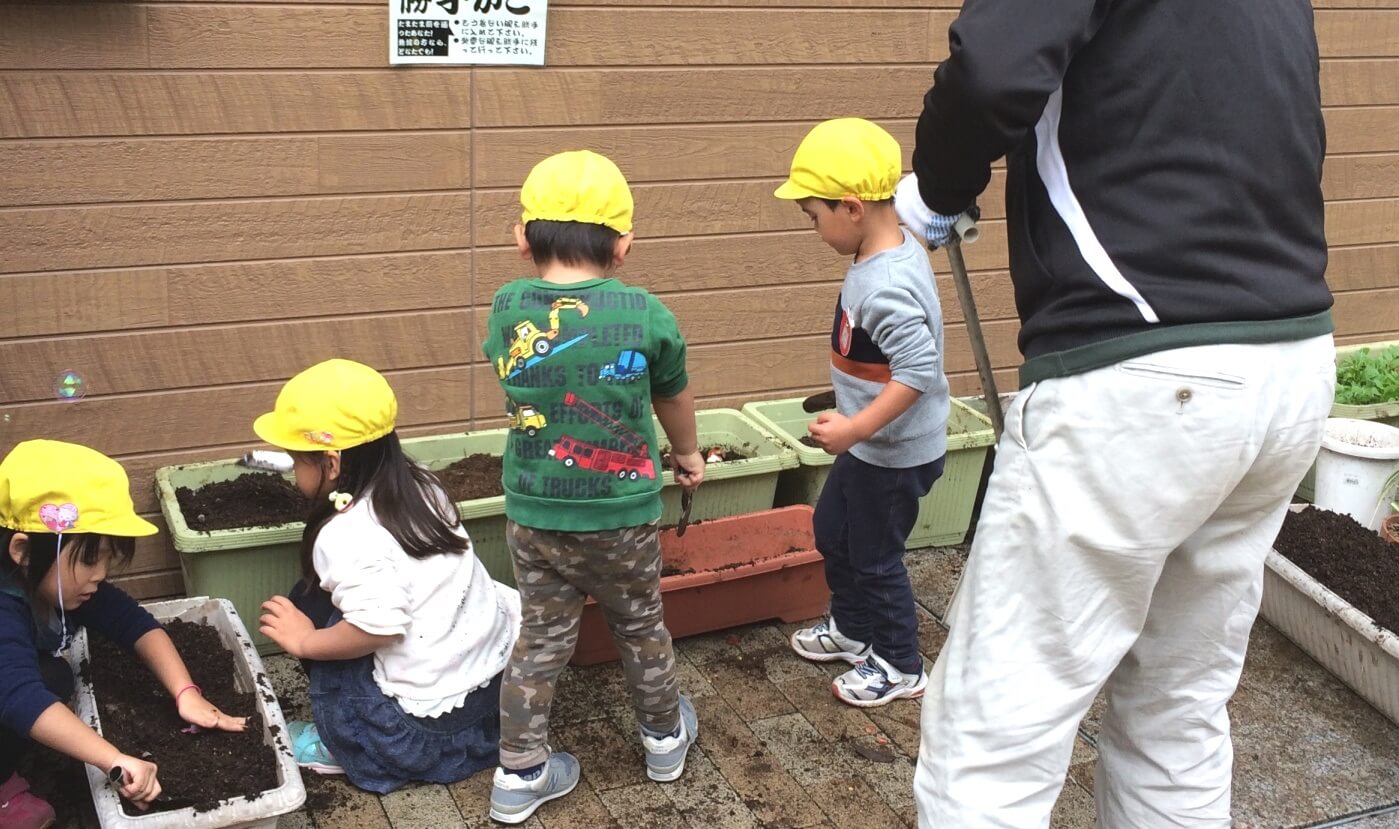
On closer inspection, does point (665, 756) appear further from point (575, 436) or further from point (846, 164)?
point (846, 164)

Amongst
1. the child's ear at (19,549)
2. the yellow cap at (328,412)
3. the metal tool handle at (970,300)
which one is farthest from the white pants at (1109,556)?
the child's ear at (19,549)

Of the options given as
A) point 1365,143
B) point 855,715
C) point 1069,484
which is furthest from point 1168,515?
point 1365,143

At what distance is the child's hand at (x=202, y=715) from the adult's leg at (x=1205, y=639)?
2.03 meters

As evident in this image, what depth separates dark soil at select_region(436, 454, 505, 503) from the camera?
173 inches

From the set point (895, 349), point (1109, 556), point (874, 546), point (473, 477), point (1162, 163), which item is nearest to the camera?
point (1162, 163)

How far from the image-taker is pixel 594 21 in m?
4.43

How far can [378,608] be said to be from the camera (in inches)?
133

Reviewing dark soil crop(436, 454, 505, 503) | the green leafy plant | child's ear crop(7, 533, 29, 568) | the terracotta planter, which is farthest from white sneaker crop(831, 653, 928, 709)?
the green leafy plant

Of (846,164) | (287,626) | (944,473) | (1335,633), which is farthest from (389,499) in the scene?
(1335,633)

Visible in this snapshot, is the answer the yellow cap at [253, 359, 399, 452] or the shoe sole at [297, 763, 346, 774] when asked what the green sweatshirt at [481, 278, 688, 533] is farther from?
the shoe sole at [297, 763, 346, 774]

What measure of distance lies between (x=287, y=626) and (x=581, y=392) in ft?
3.30

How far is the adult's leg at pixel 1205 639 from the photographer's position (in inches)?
98.7

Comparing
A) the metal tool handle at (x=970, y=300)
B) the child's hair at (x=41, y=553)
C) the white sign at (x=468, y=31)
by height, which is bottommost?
the child's hair at (x=41, y=553)

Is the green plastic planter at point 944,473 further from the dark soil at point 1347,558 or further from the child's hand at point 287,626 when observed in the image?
the child's hand at point 287,626
